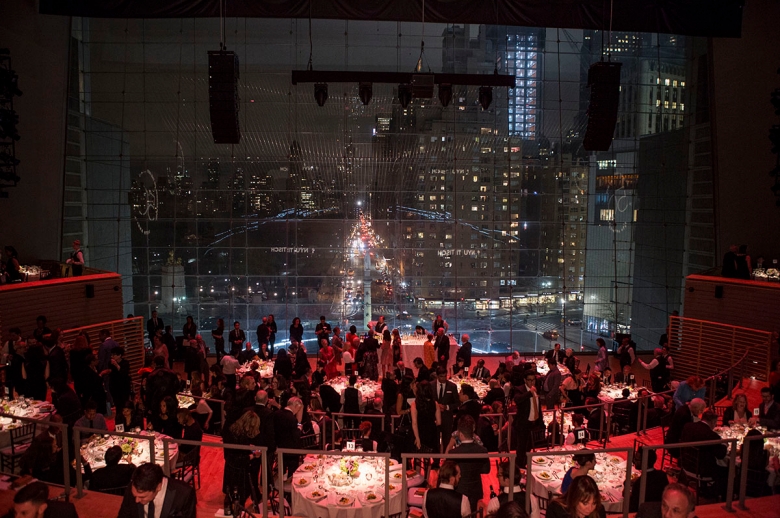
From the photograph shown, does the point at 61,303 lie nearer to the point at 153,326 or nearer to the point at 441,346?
the point at 153,326

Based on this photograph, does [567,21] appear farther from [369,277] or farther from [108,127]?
[108,127]

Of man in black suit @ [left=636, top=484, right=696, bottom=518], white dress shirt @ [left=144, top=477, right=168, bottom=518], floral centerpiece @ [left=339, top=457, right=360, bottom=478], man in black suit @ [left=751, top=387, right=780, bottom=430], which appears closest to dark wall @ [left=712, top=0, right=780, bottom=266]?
man in black suit @ [left=751, top=387, right=780, bottom=430]

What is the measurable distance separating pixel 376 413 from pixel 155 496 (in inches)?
162

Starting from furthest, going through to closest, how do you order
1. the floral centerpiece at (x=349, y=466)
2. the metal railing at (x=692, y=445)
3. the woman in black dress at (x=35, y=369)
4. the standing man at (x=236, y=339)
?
1. the standing man at (x=236, y=339)
2. the woman in black dress at (x=35, y=369)
3. the floral centerpiece at (x=349, y=466)
4. the metal railing at (x=692, y=445)

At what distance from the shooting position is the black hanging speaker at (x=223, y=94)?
9.80 metres

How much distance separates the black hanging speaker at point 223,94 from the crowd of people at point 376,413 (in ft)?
12.6

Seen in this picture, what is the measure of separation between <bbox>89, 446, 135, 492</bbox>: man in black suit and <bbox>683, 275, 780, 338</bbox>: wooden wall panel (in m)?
10.9

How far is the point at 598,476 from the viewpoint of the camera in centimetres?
587

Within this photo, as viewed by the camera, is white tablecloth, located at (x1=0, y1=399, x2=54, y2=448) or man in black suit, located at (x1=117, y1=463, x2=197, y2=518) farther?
white tablecloth, located at (x1=0, y1=399, x2=54, y2=448)

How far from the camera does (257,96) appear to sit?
14578 millimetres

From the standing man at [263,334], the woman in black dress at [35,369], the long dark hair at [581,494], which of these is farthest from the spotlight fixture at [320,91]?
the long dark hair at [581,494]

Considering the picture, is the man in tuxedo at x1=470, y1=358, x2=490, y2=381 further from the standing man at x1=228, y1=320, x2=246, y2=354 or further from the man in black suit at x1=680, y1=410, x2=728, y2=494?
the standing man at x1=228, y1=320, x2=246, y2=354

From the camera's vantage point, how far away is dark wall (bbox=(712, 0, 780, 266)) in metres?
12.5

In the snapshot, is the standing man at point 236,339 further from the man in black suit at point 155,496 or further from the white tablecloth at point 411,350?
the man in black suit at point 155,496
